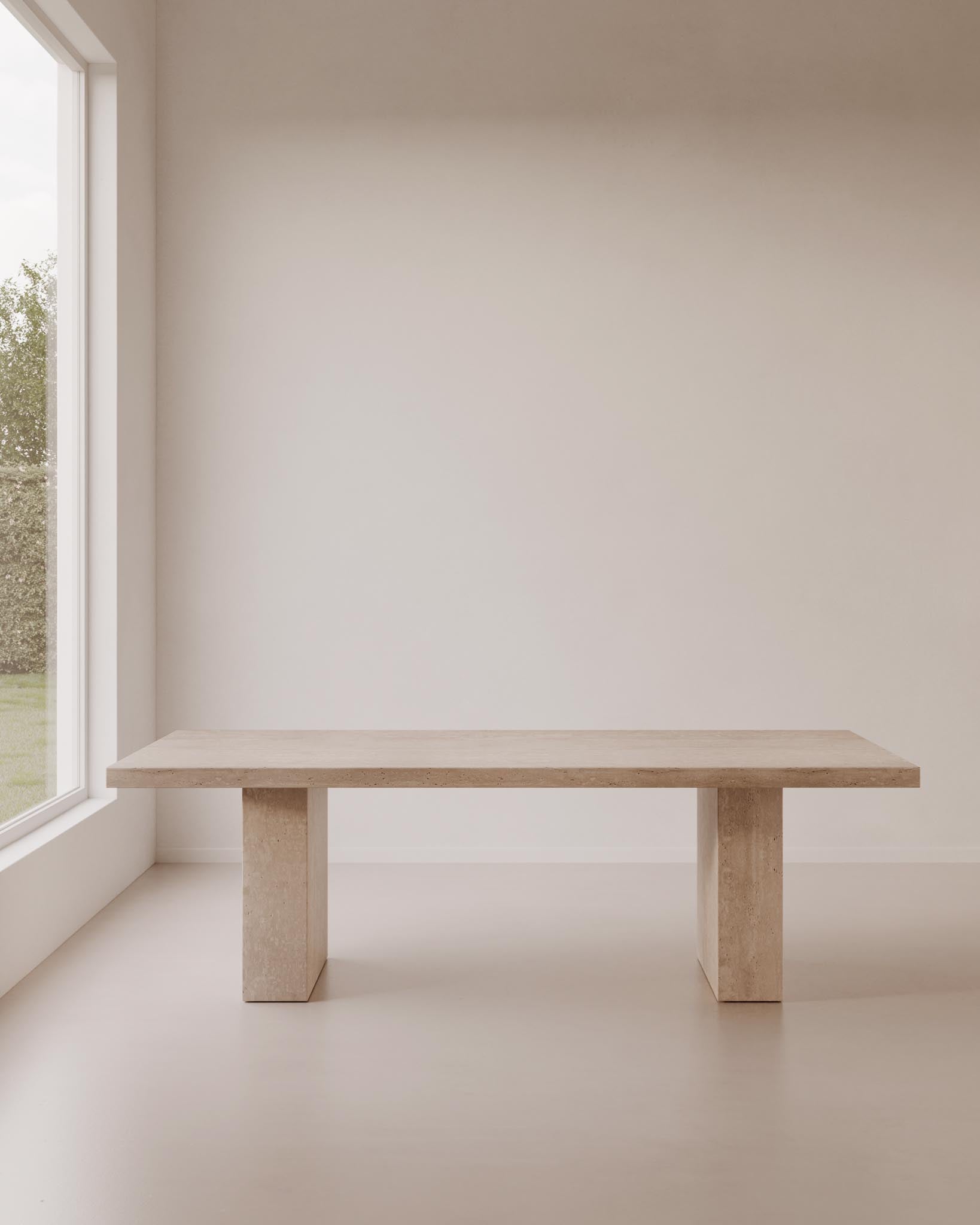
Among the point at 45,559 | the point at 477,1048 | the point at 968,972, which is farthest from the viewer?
the point at 45,559

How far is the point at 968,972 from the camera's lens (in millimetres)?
2908

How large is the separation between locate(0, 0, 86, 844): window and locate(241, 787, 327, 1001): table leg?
2.75ft

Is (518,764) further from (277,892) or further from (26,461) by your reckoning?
(26,461)

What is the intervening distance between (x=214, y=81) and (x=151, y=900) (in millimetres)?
3018

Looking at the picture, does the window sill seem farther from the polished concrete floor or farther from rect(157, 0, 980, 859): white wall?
rect(157, 0, 980, 859): white wall

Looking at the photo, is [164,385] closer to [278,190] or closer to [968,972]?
[278,190]

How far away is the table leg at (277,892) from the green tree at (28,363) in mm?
1255

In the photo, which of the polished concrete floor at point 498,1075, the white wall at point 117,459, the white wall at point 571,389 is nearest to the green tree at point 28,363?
the white wall at point 117,459

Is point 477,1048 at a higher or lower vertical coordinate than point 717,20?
lower

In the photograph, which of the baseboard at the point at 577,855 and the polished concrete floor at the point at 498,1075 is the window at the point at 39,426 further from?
the baseboard at the point at 577,855

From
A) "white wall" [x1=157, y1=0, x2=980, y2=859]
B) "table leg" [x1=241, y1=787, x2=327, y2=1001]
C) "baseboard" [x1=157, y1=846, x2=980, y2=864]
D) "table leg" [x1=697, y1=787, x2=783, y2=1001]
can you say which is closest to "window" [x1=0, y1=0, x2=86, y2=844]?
"white wall" [x1=157, y1=0, x2=980, y2=859]

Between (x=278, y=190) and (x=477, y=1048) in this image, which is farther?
(x=278, y=190)

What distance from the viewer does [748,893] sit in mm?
2652

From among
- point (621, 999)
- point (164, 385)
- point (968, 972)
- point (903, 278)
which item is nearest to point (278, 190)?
point (164, 385)
